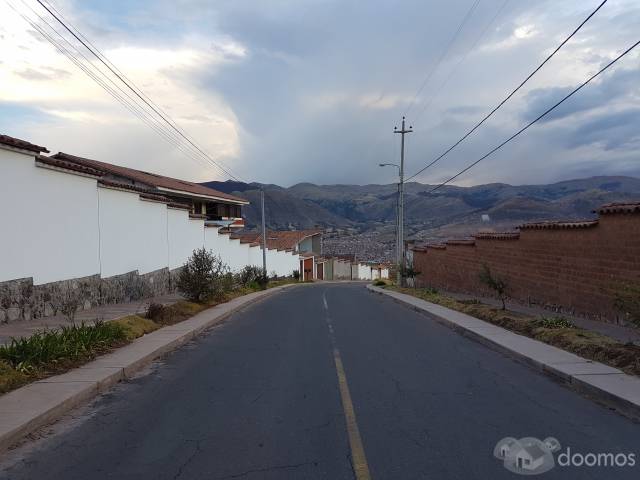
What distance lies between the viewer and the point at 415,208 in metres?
115

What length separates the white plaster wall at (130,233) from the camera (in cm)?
2022

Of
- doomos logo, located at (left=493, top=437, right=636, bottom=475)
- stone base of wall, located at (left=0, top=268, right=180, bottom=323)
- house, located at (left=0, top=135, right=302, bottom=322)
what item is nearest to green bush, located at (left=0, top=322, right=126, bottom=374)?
stone base of wall, located at (left=0, top=268, right=180, bottom=323)

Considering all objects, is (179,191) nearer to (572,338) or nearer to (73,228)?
(73,228)

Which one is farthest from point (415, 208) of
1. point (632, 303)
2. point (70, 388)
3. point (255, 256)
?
point (70, 388)

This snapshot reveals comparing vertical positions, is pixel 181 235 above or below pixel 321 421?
above

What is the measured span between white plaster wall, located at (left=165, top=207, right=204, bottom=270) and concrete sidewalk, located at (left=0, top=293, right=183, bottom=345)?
227 inches

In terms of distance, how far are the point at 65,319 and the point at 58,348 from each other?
5407 millimetres

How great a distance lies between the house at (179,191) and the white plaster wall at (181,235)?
0.94 metres

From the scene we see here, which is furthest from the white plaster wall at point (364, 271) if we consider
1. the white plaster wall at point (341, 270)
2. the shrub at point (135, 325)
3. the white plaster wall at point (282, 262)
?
the shrub at point (135, 325)

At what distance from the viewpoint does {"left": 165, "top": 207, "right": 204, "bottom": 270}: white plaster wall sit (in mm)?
27625

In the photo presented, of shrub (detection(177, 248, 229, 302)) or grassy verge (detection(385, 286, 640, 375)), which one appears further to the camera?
shrub (detection(177, 248, 229, 302))

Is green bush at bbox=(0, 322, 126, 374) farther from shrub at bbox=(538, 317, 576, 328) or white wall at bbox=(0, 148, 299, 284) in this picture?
shrub at bbox=(538, 317, 576, 328)

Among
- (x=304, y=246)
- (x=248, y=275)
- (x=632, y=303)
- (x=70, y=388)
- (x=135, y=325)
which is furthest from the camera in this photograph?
(x=304, y=246)

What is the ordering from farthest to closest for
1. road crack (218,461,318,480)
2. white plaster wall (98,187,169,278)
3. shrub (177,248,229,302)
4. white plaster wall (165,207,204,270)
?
white plaster wall (165,207,204,270), shrub (177,248,229,302), white plaster wall (98,187,169,278), road crack (218,461,318,480)
